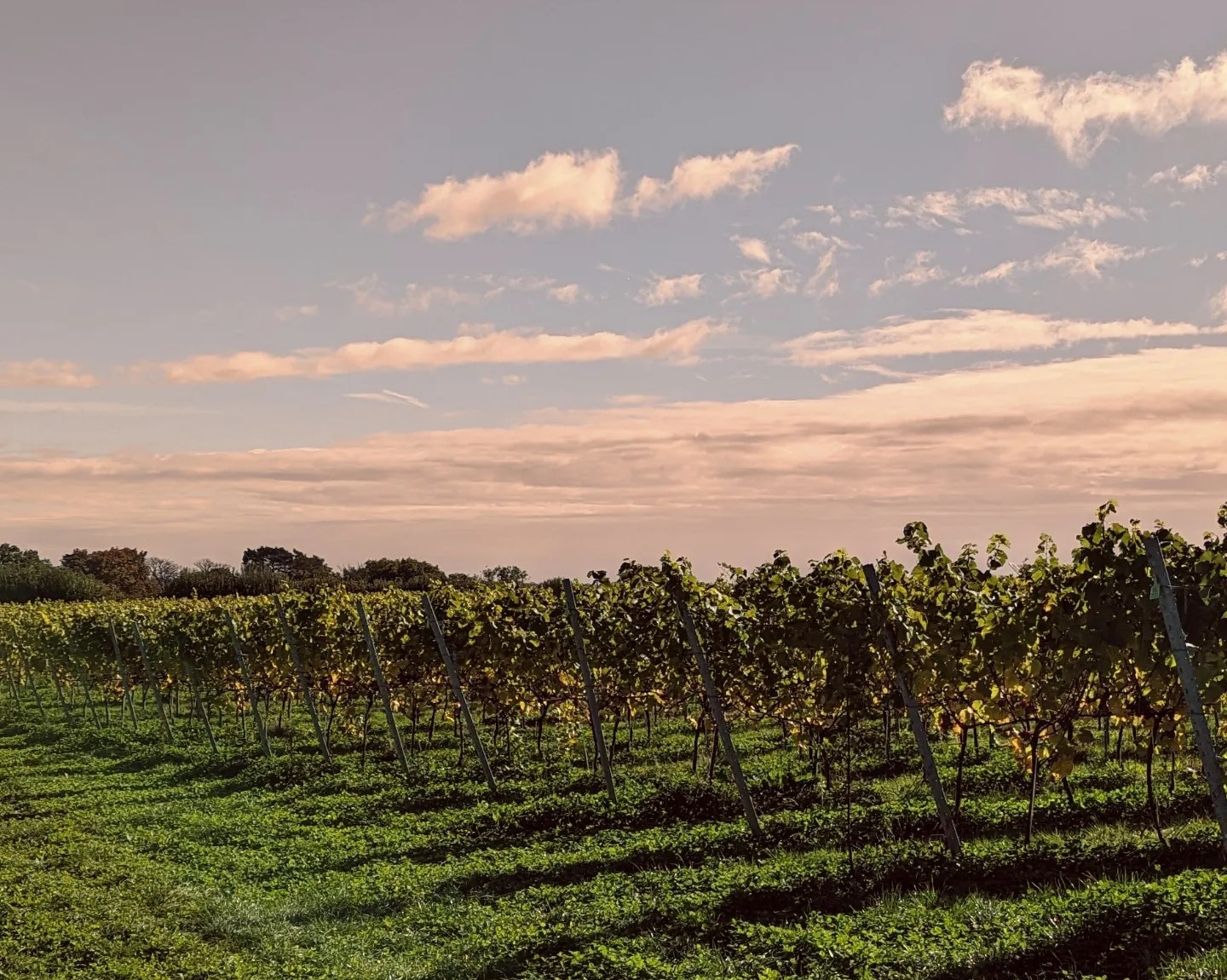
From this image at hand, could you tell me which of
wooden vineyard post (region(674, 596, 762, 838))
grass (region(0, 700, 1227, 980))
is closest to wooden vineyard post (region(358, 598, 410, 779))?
grass (region(0, 700, 1227, 980))

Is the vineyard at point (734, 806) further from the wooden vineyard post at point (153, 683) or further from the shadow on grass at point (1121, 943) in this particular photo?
the wooden vineyard post at point (153, 683)

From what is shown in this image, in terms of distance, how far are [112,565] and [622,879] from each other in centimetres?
10691

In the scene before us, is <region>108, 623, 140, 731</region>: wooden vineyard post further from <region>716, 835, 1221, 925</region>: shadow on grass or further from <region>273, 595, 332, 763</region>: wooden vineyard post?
<region>716, 835, 1221, 925</region>: shadow on grass

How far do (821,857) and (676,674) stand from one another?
6.91 m

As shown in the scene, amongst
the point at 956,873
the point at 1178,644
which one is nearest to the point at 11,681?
the point at 956,873

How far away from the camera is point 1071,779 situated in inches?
513

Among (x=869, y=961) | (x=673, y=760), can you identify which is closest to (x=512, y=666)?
(x=673, y=760)

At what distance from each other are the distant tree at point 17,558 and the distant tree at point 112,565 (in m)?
2.77

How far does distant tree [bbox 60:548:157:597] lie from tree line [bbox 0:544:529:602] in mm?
73

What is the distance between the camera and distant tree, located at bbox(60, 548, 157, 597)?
330 ft

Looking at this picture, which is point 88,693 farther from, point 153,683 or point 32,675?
point 32,675

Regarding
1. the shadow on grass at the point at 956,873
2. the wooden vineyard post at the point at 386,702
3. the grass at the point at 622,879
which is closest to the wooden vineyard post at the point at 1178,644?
the grass at the point at 622,879

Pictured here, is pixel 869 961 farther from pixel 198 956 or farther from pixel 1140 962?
pixel 198 956

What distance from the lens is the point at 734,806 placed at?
1308 cm
